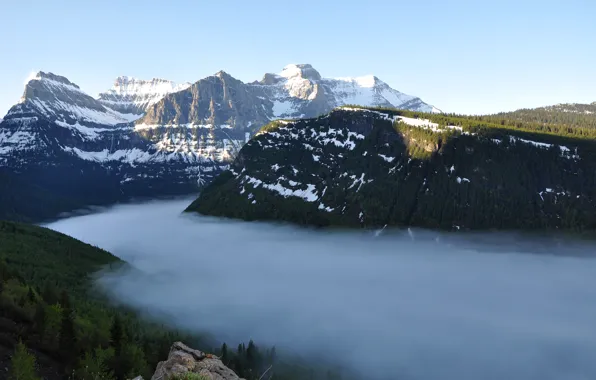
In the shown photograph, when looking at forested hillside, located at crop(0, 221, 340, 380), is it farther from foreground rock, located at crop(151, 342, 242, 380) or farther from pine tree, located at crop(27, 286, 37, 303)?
foreground rock, located at crop(151, 342, 242, 380)

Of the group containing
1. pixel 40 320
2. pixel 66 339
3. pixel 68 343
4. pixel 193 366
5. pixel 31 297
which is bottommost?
pixel 68 343

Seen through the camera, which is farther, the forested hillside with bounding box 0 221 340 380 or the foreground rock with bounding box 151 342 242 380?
the forested hillside with bounding box 0 221 340 380

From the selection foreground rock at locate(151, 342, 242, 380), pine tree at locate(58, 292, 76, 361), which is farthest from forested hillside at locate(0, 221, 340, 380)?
foreground rock at locate(151, 342, 242, 380)

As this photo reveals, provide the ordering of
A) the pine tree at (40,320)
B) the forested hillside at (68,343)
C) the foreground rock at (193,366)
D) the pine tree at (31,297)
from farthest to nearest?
the pine tree at (31,297) → the pine tree at (40,320) → the forested hillside at (68,343) → the foreground rock at (193,366)

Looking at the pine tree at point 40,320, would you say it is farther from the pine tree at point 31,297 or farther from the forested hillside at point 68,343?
the pine tree at point 31,297

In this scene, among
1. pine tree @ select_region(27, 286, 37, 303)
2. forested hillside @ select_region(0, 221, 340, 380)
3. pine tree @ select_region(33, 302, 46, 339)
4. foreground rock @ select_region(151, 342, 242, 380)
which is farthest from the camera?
pine tree @ select_region(27, 286, 37, 303)

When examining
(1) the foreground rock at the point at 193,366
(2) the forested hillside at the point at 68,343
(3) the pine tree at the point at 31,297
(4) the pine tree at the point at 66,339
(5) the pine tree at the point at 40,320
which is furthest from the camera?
(3) the pine tree at the point at 31,297

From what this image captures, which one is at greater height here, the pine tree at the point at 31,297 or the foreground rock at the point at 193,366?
the foreground rock at the point at 193,366

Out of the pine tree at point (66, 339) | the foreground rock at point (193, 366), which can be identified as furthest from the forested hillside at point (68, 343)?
the foreground rock at point (193, 366)

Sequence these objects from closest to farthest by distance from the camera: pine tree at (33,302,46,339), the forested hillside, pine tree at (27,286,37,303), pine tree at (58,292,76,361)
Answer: the forested hillside, pine tree at (58,292,76,361), pine tree at (33,302,46,339), pine tree at (27,286,37,303)

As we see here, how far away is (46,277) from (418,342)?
17083 centimetres

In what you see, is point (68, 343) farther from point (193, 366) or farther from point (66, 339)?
point (193, 366)

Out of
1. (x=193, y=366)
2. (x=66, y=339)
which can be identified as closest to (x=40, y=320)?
(x=66, y=339)

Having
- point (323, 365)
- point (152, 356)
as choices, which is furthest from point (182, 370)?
point (323, 365)
